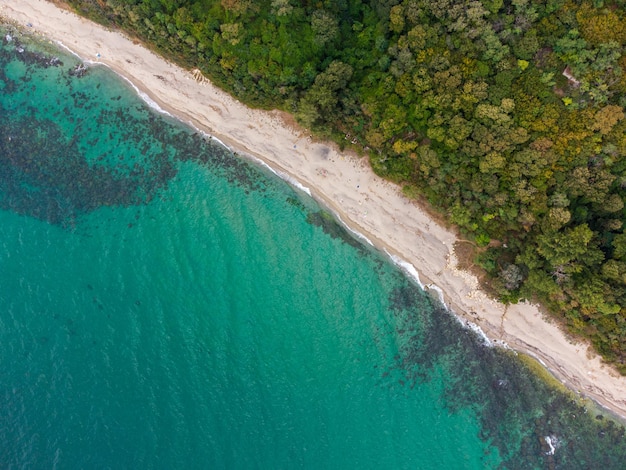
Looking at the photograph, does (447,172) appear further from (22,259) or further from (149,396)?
(22,259)

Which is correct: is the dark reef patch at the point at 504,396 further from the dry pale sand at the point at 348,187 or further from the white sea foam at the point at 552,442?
the dry pale sand at the point at 348,187

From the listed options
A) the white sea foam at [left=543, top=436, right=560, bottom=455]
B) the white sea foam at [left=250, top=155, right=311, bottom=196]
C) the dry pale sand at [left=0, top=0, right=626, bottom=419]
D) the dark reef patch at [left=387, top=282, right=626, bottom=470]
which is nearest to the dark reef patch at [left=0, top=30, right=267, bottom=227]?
the white sea foam at [left=250, top=155, right=311, bottom=196]

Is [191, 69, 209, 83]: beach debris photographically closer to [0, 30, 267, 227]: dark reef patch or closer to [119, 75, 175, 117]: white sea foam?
[119, 75, 175, 117]: white sea foam

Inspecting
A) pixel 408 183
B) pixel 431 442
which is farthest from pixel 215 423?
pixel 408 183

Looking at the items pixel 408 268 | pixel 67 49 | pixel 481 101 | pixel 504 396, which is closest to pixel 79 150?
pixel 67 49

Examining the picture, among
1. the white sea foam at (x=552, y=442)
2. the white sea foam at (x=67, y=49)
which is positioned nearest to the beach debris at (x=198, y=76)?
the white sea foam at (x=67, y=49)

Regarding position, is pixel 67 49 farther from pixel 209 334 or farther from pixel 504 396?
pixel 504 396
